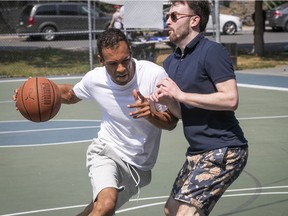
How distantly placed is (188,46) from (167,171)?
3.78m

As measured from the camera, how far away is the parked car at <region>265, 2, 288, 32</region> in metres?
37.1

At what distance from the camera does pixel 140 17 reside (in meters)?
20.5

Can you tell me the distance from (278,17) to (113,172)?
33331 mm

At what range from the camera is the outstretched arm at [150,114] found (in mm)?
4957

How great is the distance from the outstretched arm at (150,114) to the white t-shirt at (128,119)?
26 cm

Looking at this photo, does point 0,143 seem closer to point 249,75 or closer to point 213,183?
point 213,183

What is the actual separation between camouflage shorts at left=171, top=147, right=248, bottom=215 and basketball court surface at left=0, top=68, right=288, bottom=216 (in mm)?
2022

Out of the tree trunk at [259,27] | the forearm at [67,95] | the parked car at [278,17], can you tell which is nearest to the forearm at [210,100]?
the forearm at [67,95]

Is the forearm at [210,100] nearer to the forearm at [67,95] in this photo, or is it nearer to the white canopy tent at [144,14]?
the forearm at [67,95]

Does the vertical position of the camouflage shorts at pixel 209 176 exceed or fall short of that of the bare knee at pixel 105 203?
it exceeds it

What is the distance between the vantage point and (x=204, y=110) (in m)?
4.89

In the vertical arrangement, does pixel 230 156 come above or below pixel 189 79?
below

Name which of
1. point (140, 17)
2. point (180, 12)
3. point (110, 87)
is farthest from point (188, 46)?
point (140, 17)

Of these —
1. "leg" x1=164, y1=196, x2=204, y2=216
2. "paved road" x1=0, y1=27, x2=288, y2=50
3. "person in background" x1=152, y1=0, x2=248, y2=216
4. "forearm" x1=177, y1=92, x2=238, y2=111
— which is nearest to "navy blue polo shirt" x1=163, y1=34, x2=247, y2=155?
"person in background" x1=152, y1=0, x2=248, y2=216
